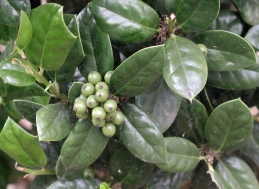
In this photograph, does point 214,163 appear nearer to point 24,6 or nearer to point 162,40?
point 162,40

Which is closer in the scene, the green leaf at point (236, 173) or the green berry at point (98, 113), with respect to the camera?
the green berry at point (98, 113)

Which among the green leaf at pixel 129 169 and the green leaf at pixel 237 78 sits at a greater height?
the green leaf at pixel 237 78

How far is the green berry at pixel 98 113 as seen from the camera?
0.72m

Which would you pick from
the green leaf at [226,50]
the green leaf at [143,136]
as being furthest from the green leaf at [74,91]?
the green leaf at [226,50]

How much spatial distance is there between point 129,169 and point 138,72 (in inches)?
14.7

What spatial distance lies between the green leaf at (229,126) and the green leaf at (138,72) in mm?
238

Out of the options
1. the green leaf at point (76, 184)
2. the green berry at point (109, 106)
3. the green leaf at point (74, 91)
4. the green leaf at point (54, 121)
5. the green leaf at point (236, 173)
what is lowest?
the green leaf at point (76, 184)

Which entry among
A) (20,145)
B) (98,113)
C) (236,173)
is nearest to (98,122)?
(98,113)

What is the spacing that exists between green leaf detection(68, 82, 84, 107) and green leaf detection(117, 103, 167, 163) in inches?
5.3

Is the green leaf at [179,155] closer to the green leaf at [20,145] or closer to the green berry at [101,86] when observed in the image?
the green berry at [101,86]

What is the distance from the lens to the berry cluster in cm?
73

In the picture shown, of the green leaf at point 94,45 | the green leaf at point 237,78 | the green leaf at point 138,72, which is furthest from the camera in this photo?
the green leaf at point 237,78

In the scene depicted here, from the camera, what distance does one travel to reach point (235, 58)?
84cm

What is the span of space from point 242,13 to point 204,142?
16.2 inches
